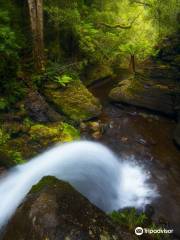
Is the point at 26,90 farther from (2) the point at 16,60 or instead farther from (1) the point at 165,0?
(1) the point at 165,0

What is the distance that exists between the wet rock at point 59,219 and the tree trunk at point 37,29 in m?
6.98

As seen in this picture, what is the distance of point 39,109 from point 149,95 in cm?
497

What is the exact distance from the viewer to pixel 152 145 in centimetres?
936

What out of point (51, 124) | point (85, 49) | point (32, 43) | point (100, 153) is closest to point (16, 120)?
point (51, 124)

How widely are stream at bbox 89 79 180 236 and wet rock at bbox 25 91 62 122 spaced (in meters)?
1.92

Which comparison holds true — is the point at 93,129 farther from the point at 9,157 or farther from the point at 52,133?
the point at 9,157

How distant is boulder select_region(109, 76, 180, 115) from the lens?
11156 mm

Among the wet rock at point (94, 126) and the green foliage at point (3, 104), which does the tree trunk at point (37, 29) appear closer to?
the green foliage at point (3, 104)

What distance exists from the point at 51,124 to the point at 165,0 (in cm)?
729

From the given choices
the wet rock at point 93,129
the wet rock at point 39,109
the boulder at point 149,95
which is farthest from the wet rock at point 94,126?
the boulder at point 149,95

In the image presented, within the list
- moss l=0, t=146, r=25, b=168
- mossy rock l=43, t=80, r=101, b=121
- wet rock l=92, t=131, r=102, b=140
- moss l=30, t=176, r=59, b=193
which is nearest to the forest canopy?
mossy rock l=43, t=80, r=101, b=121

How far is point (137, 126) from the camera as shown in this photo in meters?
10.6

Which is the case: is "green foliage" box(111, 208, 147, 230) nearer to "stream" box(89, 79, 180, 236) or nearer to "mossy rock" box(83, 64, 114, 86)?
"stream" box(89, 79, 180, 236)

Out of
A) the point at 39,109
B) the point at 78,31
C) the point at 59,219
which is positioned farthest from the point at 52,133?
the point at 78,31
